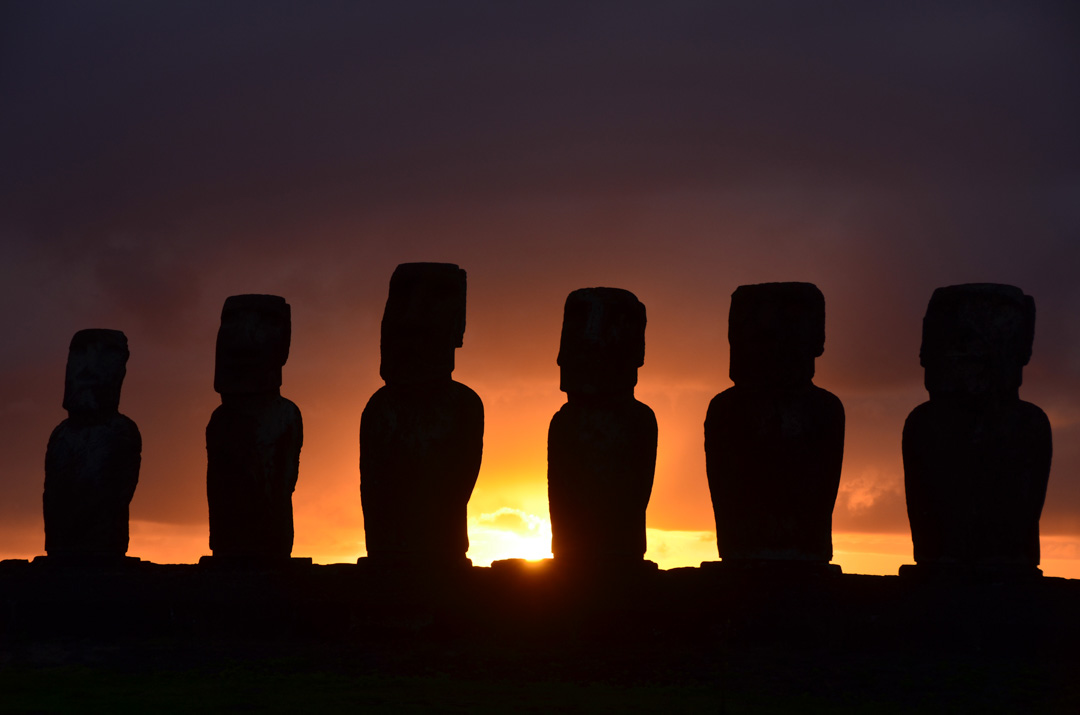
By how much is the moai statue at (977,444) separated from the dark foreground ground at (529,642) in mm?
481

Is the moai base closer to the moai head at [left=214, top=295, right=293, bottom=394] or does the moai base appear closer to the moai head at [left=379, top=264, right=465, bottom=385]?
the moai head at [left=214, top=295, right=293, bottom=394]

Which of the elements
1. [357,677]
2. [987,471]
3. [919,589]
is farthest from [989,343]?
[357,677]

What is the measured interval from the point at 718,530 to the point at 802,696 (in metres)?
2.71

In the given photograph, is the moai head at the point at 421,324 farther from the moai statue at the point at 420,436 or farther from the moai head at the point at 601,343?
the moai head at the point at 601,343

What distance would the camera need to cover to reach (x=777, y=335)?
43.0 ft

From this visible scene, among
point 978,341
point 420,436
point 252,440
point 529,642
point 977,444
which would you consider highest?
point 978,341

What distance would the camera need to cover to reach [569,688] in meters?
11.1

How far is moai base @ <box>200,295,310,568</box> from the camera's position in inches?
562

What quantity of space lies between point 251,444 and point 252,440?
4 cm

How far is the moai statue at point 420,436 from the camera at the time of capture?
44.3ft

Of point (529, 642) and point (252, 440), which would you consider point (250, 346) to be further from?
point (529, 642)

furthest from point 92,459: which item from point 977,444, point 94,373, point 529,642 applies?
point 977,444

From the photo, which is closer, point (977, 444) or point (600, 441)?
point (977, 444)

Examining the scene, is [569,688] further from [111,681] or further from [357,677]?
[111,681]
